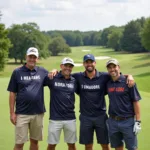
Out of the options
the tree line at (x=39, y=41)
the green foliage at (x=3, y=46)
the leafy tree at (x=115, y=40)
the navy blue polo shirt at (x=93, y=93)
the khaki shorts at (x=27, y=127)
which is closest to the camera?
the navy blue polo shirt at (x=93, y=93)

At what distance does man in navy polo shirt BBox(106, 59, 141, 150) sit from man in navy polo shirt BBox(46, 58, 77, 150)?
0.75 metres

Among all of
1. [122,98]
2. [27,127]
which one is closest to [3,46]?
[27,127]

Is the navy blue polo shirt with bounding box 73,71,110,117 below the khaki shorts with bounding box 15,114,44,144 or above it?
above

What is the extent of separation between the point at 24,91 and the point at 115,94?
1.71 metres

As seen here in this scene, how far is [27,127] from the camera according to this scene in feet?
20.6

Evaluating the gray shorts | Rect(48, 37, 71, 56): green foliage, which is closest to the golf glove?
the gray shorts

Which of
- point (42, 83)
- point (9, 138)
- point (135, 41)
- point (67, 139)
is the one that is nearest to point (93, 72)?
point (42, 83)

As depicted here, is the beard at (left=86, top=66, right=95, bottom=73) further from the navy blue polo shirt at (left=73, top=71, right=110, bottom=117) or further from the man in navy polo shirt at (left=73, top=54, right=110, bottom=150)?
the navy blue polo shirt at (left=73, top=71, right=110, bottom=117)

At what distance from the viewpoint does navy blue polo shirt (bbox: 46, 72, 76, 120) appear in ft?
19.8

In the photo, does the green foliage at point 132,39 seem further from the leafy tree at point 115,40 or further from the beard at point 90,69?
the beard at point 90,69

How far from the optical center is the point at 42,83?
6.20 meters

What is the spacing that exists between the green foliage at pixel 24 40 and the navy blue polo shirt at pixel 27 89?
54.7m

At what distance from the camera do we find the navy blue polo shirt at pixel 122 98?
226 inches

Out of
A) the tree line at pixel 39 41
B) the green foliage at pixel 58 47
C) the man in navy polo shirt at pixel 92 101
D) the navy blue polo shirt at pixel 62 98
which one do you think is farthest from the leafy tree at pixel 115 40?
the navy blue polo shirt at pixel 62 98
